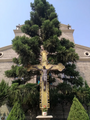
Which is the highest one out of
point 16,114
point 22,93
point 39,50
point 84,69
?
point 39,50

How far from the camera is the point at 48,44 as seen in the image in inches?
326

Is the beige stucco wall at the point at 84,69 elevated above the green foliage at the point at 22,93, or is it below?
above

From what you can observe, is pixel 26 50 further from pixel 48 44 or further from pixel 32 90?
pixel 32 90

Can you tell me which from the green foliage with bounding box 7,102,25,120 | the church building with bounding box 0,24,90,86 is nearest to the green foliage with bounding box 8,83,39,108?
the green foliage with bounding box 7,102,25,120

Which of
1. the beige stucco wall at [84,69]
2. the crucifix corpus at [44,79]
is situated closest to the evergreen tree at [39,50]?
the crucifix corpus at [44,79]

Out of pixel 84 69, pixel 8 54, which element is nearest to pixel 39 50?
pixel 8 54

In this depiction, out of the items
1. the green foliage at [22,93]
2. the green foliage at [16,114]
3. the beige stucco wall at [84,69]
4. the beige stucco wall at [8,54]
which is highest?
the beige stucco wall at [8,54]

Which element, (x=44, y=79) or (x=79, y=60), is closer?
(x=44, y=79)

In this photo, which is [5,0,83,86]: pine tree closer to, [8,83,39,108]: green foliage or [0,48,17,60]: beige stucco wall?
[8,83,39,108]: green foliage

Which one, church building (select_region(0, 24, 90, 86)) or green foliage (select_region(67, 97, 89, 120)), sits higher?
church building (select_region(0, 24, 90, 86))

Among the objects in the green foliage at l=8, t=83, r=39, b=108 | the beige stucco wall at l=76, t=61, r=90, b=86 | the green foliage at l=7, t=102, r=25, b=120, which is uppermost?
the beige stucco wall at l=76, t=61, r=90, b=86

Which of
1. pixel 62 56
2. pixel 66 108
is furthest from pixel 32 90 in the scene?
pixel 66 108

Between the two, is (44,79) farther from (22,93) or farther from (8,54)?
(8,54)

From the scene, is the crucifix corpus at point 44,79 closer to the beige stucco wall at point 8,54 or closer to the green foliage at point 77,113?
the green foliage at point 77,113
